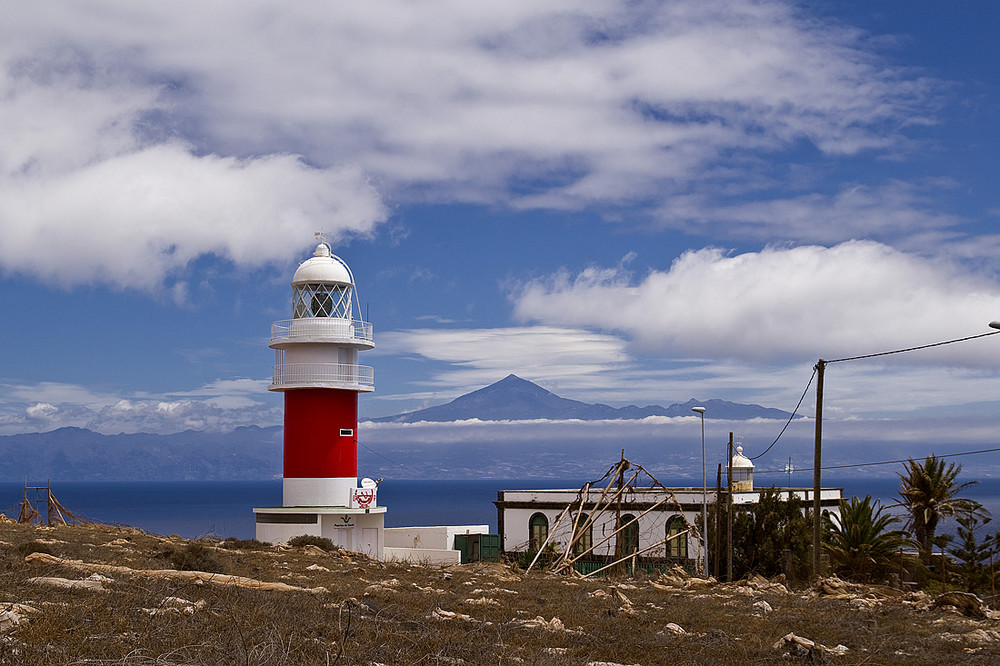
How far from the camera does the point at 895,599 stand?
2122 cm

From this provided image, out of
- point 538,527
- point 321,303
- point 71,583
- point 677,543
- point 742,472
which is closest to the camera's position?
point 71,583

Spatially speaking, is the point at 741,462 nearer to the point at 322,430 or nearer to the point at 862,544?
the point at 862,544

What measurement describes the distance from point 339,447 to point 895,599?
69.6 ft

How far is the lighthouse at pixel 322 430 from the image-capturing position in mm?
36438

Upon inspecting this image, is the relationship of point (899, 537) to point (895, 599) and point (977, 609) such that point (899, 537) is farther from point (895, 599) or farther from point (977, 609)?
point (977, 609)

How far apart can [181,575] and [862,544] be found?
33.7m

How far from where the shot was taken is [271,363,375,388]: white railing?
36.8 metres

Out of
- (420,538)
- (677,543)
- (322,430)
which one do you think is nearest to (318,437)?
(322,430)

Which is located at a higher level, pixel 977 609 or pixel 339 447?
pixel 339 447

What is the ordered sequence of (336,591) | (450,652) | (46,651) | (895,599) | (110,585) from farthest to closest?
(895,599), (336,591), (110,585), (450,652), (46,651)

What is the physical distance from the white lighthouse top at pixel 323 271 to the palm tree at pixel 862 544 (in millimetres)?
22633

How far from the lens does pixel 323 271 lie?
3831 cm

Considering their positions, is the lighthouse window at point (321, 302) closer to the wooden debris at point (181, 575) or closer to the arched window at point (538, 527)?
the arched window at point (538, 527)

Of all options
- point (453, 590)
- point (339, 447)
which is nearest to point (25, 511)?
point (339, 447)
